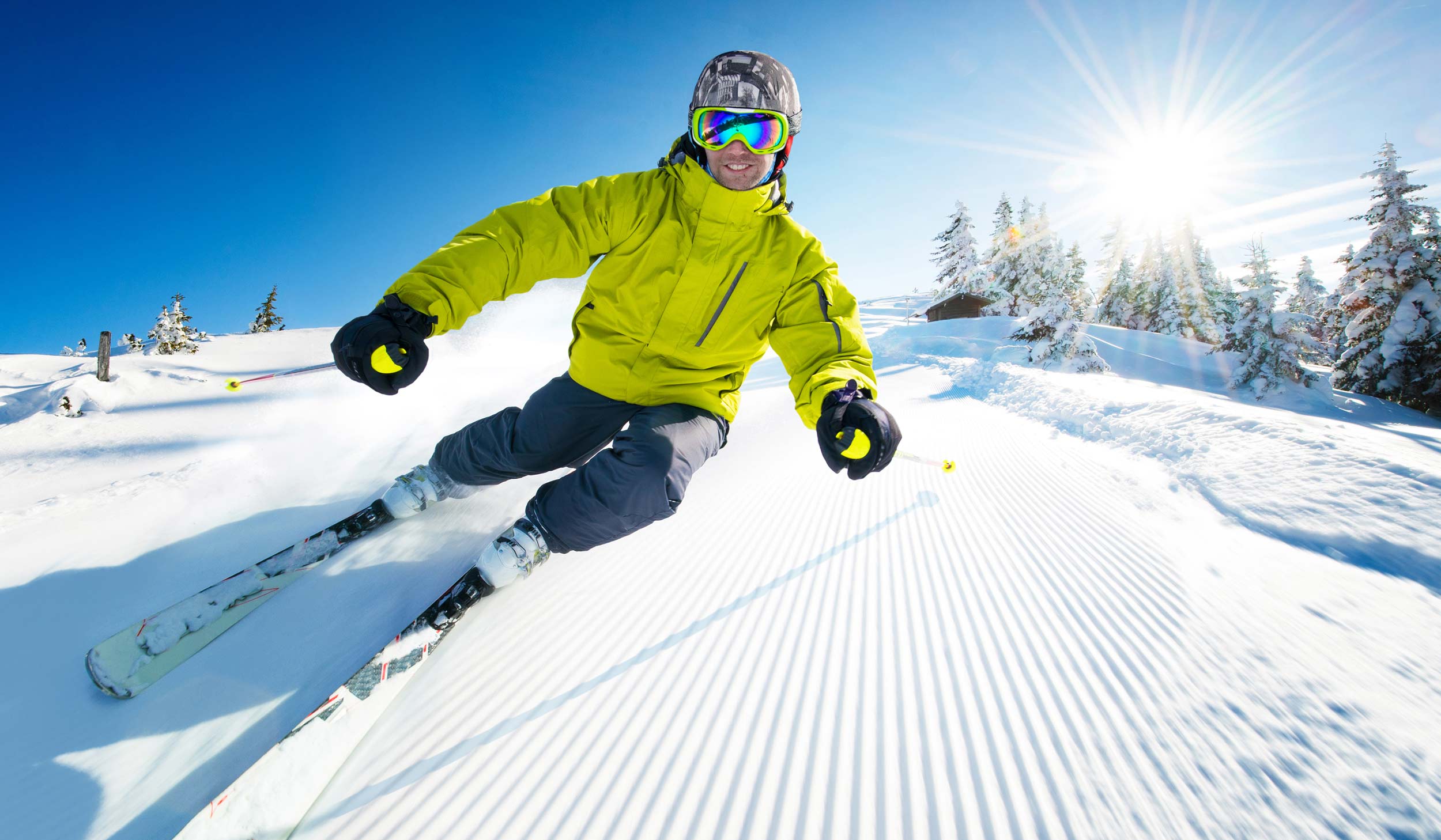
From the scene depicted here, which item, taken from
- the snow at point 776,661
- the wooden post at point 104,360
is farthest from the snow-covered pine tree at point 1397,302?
the wooden post at point 104,360

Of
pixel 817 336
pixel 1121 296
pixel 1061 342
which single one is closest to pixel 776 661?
pixel 817 336

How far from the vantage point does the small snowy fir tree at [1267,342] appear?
14.5 meters

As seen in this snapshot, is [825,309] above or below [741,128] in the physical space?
below

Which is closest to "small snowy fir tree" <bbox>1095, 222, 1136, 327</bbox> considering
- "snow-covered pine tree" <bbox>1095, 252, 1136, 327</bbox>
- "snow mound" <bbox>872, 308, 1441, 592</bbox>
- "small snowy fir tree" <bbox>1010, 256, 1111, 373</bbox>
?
"snow-covered pine tree" <bbox>1095, 252, 1136, 327</bbox>

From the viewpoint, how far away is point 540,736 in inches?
53.3

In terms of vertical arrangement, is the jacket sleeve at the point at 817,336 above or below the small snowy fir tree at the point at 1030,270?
below

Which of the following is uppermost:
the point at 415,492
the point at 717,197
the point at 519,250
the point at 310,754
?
the point at 717,197

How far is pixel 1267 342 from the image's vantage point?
1472cm

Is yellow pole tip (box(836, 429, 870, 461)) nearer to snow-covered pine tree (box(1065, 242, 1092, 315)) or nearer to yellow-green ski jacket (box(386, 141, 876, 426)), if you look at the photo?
yellow-green ski jacket (box(386, 141, 876, 426))

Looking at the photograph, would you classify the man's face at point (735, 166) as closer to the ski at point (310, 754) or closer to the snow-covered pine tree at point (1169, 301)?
the ski at point (310, 754)

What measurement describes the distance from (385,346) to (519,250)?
24.5 inches

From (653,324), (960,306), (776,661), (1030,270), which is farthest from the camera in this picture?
(960,306)

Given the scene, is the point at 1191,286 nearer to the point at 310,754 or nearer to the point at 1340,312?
the point at 1340,312

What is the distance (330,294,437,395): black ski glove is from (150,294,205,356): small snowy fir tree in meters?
31.8
